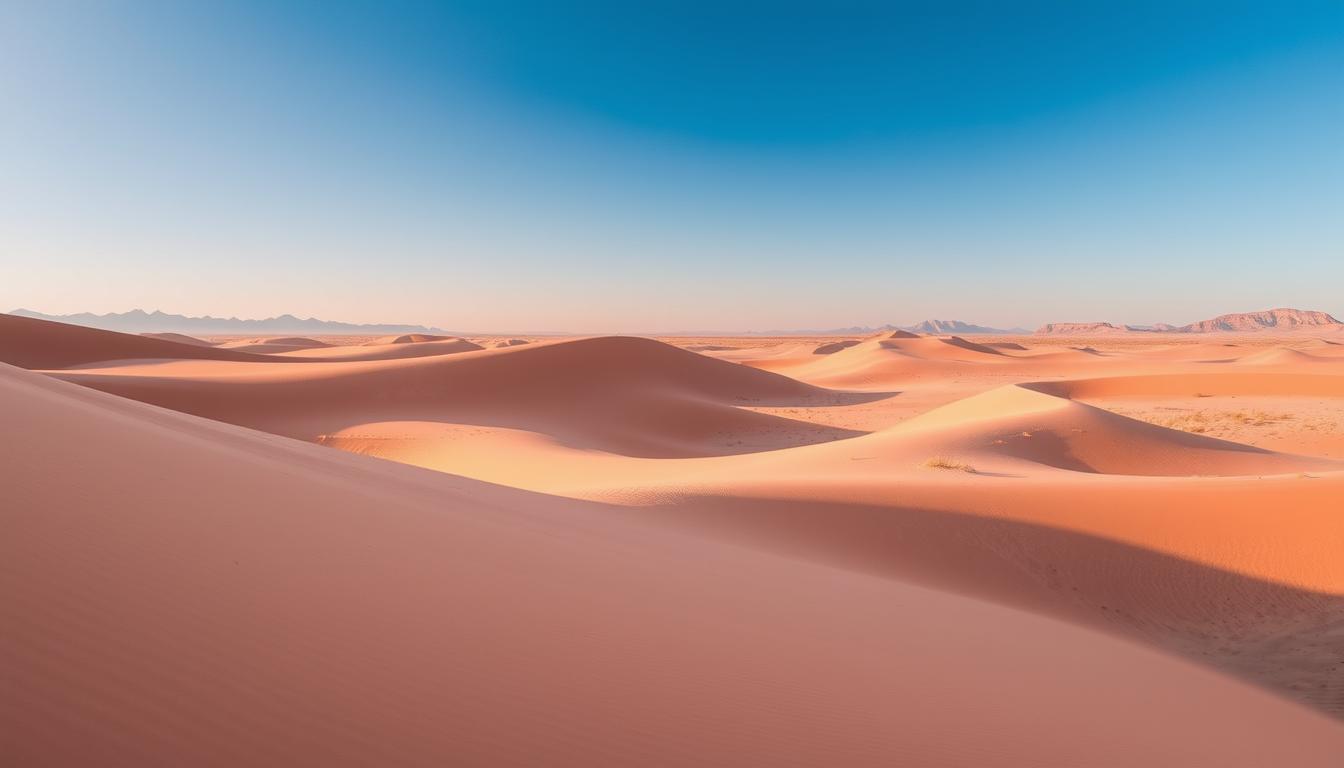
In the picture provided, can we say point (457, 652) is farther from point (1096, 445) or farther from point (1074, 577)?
point (1096, 445)

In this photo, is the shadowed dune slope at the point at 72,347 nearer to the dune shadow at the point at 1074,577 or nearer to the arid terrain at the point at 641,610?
the arid terrain at the point at 641,610

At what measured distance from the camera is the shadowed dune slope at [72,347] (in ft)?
86.9

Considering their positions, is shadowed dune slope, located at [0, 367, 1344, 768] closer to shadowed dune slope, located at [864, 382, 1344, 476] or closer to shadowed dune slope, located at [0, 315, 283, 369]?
shadowed dune slope, located at [864, 382, 1344, 476]

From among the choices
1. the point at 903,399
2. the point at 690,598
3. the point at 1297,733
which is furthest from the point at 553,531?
the point at 903,399

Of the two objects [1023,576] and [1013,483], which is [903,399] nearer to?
[1013,483]

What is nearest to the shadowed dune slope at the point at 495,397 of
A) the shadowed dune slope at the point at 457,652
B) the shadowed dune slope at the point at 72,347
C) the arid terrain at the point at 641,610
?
the shadowed dune slope at the point at 72,347

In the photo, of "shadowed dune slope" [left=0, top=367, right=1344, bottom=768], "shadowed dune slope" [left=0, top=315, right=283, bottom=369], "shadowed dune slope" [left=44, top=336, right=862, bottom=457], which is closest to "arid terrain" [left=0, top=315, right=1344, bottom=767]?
"shadowed dune slope" [left=0, top=367, right=1344, bottom=768]

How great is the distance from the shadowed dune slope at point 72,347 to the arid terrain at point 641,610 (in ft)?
88.2

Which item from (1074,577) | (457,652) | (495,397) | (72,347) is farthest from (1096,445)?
(72,347)

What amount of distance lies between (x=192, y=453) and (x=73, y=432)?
0.65m

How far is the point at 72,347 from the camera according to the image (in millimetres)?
27953

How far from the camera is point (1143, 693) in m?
4.02

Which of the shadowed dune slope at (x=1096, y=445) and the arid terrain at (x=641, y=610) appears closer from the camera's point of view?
the arid terrain at (x=641, y=610)

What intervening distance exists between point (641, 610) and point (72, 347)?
36360 millimetres
